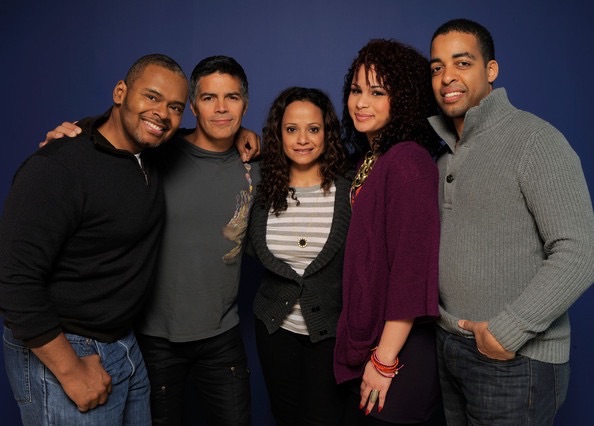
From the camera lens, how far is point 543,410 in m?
1.40

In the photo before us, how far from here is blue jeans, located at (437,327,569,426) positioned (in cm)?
139

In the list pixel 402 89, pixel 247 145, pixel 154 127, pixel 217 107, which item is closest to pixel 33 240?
pixel 154 127

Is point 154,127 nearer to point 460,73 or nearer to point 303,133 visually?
point 303,133

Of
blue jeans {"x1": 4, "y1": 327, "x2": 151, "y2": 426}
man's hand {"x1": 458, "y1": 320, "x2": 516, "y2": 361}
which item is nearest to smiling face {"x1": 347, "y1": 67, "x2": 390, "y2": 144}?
man's hand {"x1": 458, "y1": 320, "x2": 516, "y2": 361}

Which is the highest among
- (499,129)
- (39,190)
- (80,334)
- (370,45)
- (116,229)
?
(370,45)

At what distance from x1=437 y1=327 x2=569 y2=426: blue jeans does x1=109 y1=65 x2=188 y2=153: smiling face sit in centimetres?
112

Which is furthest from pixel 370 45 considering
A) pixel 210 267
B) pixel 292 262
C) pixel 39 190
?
pixel 39 190

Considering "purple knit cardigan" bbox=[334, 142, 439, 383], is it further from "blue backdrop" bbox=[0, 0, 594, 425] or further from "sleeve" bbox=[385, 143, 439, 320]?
"blue backdrop" bbox=[0, 0, 594, 425]

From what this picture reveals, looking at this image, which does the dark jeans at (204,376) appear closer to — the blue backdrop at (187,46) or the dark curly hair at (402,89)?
the dark curly hair at (402,89)

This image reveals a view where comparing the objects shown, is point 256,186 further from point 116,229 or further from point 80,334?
point 80,334

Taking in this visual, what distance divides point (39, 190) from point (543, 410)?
1.50 metres

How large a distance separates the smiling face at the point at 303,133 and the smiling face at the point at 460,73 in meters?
0.52

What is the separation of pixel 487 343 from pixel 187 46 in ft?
6.75

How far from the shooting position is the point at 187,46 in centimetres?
262
